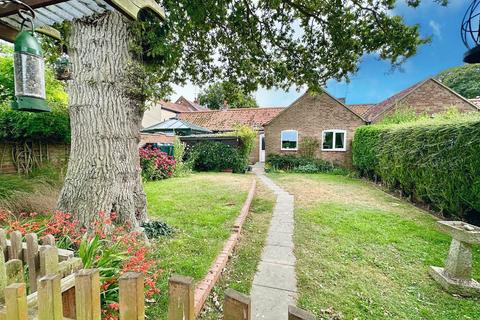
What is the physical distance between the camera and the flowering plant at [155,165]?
30.6ft

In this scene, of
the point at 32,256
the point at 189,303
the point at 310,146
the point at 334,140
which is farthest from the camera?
the point at 310,146

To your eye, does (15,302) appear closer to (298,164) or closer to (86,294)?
(86,294)

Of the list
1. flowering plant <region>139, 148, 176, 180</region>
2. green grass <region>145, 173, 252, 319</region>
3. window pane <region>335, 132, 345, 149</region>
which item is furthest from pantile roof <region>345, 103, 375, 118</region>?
flowering plant <region>139, 148, 176, 180</region>

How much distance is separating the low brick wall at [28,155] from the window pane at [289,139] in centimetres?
1351

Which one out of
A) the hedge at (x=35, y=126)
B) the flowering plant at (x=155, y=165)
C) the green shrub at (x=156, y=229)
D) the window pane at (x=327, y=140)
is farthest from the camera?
the window pane at (x=327, y=140)

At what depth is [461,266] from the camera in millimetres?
2855

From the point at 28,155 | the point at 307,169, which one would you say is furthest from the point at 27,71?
the point at 307,169

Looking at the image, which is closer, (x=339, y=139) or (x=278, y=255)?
(x=278, y=255)

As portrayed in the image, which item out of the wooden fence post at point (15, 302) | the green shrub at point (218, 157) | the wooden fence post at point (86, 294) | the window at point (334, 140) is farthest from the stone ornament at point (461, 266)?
the window at point (334, 140)

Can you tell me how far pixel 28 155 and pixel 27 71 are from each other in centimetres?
527

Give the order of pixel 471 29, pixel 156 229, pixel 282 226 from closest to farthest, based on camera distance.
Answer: pixel 471 29 → pixel 156 229 → pixel 282 226

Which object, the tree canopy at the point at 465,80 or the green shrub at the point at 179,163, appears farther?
the tree canopy at the point at 465,80

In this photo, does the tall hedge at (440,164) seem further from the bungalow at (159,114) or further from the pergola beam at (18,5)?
the bungalow at (159,114)

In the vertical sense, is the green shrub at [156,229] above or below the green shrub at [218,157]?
below
